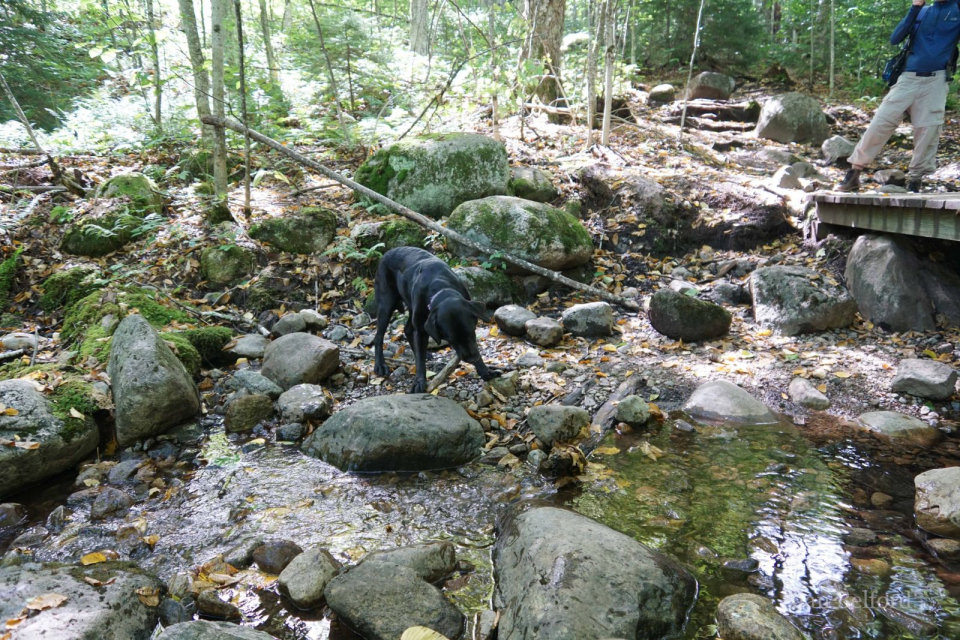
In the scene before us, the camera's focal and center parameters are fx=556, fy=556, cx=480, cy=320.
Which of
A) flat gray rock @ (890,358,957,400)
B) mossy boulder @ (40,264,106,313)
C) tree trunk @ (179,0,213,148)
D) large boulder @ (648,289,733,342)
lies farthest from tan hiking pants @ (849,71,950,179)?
mossy boulder @ (40,264,106,313)

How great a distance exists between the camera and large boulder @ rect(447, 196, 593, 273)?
7453 millimetres

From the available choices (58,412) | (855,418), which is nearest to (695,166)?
(855,418)

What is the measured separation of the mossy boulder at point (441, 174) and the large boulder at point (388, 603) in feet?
21.3

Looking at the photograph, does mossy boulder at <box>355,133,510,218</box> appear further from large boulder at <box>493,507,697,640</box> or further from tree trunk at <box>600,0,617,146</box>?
large boulder at <box>493,507,697,640</box>

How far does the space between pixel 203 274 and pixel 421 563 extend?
5.90 meters

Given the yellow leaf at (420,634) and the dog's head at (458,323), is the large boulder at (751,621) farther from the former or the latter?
the dog's head at (458,323)

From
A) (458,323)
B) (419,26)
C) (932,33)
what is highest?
(419,26)

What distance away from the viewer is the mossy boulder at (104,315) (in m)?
5.53

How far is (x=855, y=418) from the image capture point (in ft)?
15.8

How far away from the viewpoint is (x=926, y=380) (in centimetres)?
489

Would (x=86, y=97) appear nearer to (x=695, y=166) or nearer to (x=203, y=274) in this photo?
(x=203, y=274)

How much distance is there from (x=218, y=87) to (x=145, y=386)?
17.9 ft

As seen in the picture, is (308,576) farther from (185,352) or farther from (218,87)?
(218,87)

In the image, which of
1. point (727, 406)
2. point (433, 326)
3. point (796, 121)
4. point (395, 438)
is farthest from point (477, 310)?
point (796, 121)
